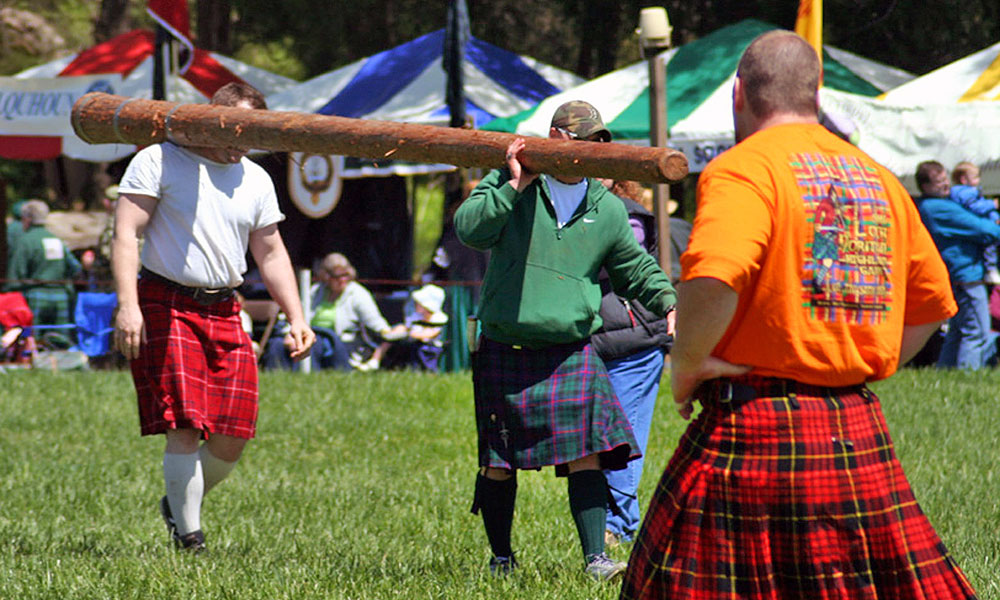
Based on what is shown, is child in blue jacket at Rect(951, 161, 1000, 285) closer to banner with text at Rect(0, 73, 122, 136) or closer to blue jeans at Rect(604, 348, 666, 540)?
blue jeans at Rect(604, 348, 666, 540)

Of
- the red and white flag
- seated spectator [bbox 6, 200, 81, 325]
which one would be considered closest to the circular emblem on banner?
seated spectator [bbox 6, 200, 81, 325]

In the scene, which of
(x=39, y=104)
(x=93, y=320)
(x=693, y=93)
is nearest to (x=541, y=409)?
(x=693, y=93)

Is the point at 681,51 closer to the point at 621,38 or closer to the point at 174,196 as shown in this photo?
the point at 621,38

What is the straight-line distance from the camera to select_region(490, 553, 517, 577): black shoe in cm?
446

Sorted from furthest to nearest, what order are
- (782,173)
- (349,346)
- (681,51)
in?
(681,51) → (349,346) → (782,173)

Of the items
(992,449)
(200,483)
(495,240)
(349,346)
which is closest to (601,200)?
(495,240)

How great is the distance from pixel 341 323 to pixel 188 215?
6.82 m

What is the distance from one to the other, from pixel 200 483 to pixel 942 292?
2.96m

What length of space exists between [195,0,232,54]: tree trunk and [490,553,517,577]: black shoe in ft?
57.6

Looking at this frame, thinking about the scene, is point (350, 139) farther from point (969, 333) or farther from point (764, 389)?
point (969, 333)

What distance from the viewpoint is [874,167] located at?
2.77m

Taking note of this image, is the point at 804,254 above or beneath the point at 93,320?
above

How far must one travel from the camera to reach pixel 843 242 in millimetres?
2645

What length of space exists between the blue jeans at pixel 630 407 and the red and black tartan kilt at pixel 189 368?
4.83 feet
